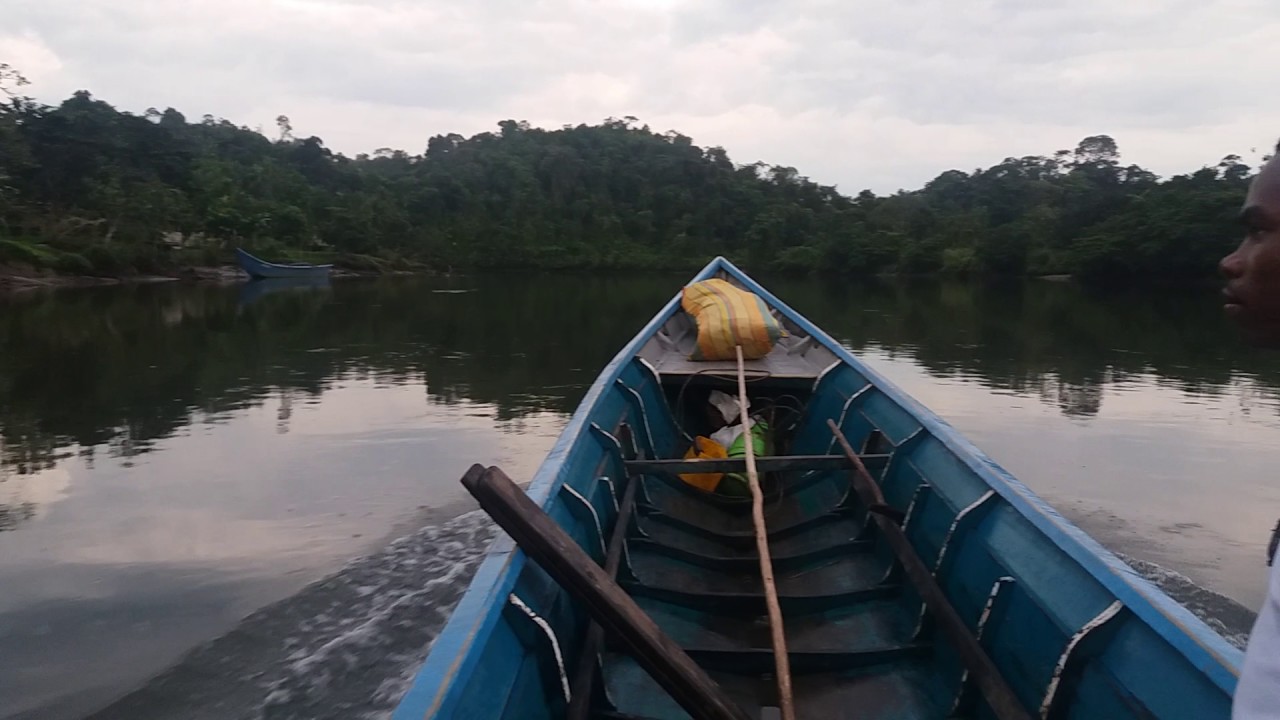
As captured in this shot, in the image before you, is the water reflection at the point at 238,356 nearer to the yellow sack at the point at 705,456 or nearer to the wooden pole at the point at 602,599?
the yellow sack at the point at 705,456

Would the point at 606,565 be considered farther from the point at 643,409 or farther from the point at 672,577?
the point at 643,409

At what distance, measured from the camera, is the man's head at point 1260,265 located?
0.85m

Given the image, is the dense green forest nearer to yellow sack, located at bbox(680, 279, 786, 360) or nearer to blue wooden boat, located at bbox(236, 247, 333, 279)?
blue wooden boat, located at bbox(236, 247, 333, 279)

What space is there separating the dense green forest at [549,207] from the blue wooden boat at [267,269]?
119cm

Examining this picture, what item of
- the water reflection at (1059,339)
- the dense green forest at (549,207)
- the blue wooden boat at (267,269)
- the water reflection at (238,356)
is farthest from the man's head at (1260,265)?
the blue wooden boat at (267,269)

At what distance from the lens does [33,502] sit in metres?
5.57

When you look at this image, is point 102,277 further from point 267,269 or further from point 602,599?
point 602,599

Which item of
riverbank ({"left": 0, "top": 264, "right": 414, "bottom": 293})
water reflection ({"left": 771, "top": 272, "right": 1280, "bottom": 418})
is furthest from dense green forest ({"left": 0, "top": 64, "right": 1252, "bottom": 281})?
water reflection ({"left": 771, "top": 272, "right": 1280, "bottom": 418})

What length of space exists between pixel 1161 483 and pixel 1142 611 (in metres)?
5.50

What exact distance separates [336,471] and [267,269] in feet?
93.0

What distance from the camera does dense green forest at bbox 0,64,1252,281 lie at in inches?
1099

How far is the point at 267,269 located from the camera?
31.9 metres

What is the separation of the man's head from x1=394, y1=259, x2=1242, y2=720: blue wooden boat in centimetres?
101

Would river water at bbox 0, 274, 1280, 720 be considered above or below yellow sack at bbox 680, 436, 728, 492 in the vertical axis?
below
